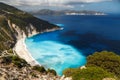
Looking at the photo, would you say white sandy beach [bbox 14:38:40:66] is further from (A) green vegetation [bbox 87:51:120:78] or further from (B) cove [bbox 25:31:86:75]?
(A) green vegetation [bbox 87:51:120:78]

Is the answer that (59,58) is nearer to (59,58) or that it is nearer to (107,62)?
(59,58)

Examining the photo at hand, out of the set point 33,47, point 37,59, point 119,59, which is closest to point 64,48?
point 33,47

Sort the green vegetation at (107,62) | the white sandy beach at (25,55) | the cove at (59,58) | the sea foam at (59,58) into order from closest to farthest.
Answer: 1. the green vegetation at (107,62)
2. the cove at (59,58)
3. the sea foam at (59,58)
4. the white sandy beach at (25,55)

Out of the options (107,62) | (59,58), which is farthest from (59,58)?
(107,62)

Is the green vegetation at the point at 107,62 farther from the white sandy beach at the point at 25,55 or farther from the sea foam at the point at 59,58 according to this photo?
the white sandy beach at the point at 25,55

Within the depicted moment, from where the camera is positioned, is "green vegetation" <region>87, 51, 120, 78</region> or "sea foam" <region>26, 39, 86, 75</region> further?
"sea foam" <region>26, 39, 86, 75</region>

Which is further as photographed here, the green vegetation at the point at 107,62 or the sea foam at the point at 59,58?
the sea foam at the point at 59,58

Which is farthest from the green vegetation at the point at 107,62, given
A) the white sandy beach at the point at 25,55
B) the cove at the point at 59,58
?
the white sandy beach at the point at 25,55

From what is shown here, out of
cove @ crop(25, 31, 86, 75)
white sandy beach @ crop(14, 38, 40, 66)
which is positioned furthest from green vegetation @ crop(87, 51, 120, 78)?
white sandy beach @ crop(14, 38, 40, 66)

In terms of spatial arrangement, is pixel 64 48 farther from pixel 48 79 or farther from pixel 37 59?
pixel 48 79

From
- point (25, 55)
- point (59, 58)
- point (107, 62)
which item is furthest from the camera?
point (25, 55)

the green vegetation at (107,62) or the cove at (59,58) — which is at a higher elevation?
the green vegetation at (107,62)
